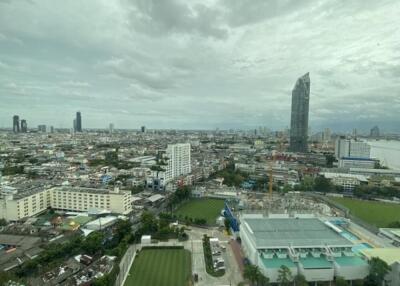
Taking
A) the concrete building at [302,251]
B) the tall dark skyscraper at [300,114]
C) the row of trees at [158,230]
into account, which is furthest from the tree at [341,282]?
the tall dark skyscraper at [300,114]

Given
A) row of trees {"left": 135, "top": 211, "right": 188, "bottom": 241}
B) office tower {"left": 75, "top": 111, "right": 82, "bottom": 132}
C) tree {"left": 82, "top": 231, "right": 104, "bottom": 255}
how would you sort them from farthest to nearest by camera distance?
office tower {"left": 75, "top": 111, "right": 82, "bottom": 132} < row of trees {"left": 135, "top": 211, "right": 188, "bottom": 241} < tree {"left": 82, "top": 231, "right": 104, "bottom": 255}

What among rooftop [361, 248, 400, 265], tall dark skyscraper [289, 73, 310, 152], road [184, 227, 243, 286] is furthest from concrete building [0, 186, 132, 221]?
tall dark skyscraper [289, 73, 310, 152]

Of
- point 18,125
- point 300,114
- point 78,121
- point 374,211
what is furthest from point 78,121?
point 374,211

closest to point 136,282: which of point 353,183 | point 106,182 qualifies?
point 106,182

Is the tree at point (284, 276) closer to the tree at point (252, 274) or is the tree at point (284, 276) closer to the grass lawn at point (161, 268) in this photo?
the tree at point (252, 274)

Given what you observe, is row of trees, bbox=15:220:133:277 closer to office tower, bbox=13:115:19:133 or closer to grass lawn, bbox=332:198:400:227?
grass lawn, bbox=332:198:400:227

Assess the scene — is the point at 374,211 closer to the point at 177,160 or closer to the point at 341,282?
the point at 341,282
